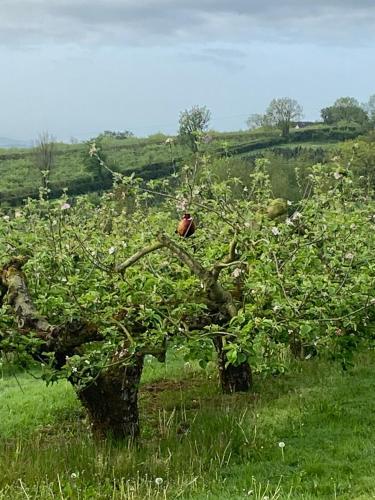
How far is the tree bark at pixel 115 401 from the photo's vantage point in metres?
7.01

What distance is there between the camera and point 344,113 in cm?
9425

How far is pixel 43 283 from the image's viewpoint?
7406mm

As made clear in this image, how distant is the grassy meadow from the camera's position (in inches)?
235

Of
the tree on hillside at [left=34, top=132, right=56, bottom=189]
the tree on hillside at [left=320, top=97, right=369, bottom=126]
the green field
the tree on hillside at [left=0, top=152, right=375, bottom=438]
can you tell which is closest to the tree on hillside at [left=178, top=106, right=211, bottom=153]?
the tree on hillside at [left=0, top=152, right=375, bottom=438]

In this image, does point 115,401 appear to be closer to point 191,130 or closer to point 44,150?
point 191,130

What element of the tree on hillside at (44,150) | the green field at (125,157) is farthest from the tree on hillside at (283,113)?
the tree on hillside at (44,150)

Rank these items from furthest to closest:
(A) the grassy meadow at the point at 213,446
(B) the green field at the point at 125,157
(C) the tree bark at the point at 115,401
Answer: (B) the green field at the point at 125,157
(C) the tree bark at the point at 115,401
(A) the grassy meadow at the point at 213,446

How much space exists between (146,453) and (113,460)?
43cm

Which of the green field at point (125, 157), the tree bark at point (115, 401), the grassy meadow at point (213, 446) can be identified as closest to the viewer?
the grassy meadow at point (213, 446)

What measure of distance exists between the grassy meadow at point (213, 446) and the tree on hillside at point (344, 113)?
82.6m

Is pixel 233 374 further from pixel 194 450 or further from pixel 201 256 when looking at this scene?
pixel 194 450

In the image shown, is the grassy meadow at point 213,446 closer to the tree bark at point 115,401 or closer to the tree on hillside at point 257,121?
the tree bark at point 115,401

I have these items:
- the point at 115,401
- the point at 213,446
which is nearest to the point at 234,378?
the point at 213,446

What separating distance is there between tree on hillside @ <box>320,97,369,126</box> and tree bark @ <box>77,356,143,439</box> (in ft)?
279
